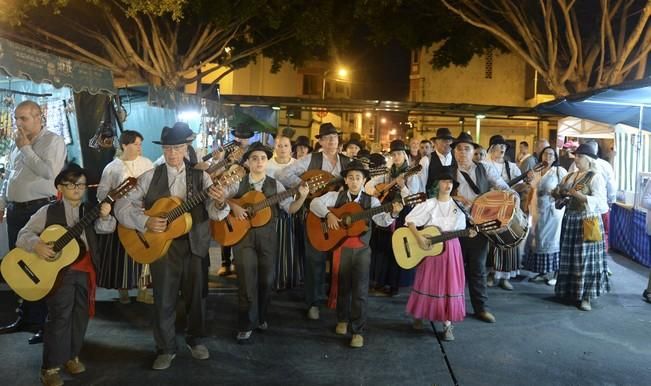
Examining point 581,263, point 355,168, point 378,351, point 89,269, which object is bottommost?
point 378,351

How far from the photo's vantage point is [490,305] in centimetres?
634

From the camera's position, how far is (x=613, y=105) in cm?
905

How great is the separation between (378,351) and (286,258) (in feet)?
6.83

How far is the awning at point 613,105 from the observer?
7.01 meters

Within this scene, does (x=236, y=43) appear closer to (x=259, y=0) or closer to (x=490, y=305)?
(x=259, y=0)

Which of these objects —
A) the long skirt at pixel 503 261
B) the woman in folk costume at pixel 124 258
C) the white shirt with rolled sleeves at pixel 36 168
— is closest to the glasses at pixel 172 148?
the white shirt with rolled sleeves at pixel 36 168

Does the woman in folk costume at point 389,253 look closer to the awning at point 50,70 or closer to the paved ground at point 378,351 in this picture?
the paved ground at point 378,351

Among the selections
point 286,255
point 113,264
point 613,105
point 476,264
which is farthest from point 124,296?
point 613,105

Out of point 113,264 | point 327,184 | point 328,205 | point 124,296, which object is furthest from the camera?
point 124,296

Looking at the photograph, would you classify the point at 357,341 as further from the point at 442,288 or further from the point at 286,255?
the point at 286,255

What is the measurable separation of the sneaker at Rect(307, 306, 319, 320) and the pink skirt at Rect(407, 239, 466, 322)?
1.21 m

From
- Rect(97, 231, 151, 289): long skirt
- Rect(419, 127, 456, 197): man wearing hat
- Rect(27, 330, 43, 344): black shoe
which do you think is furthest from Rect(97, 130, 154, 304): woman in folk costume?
Rect(419, 127, 456, 197): man wearing hat

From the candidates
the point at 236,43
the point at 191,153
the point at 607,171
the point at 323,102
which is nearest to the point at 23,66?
the point at 191,153

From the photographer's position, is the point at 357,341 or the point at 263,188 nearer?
the point at 357,341
